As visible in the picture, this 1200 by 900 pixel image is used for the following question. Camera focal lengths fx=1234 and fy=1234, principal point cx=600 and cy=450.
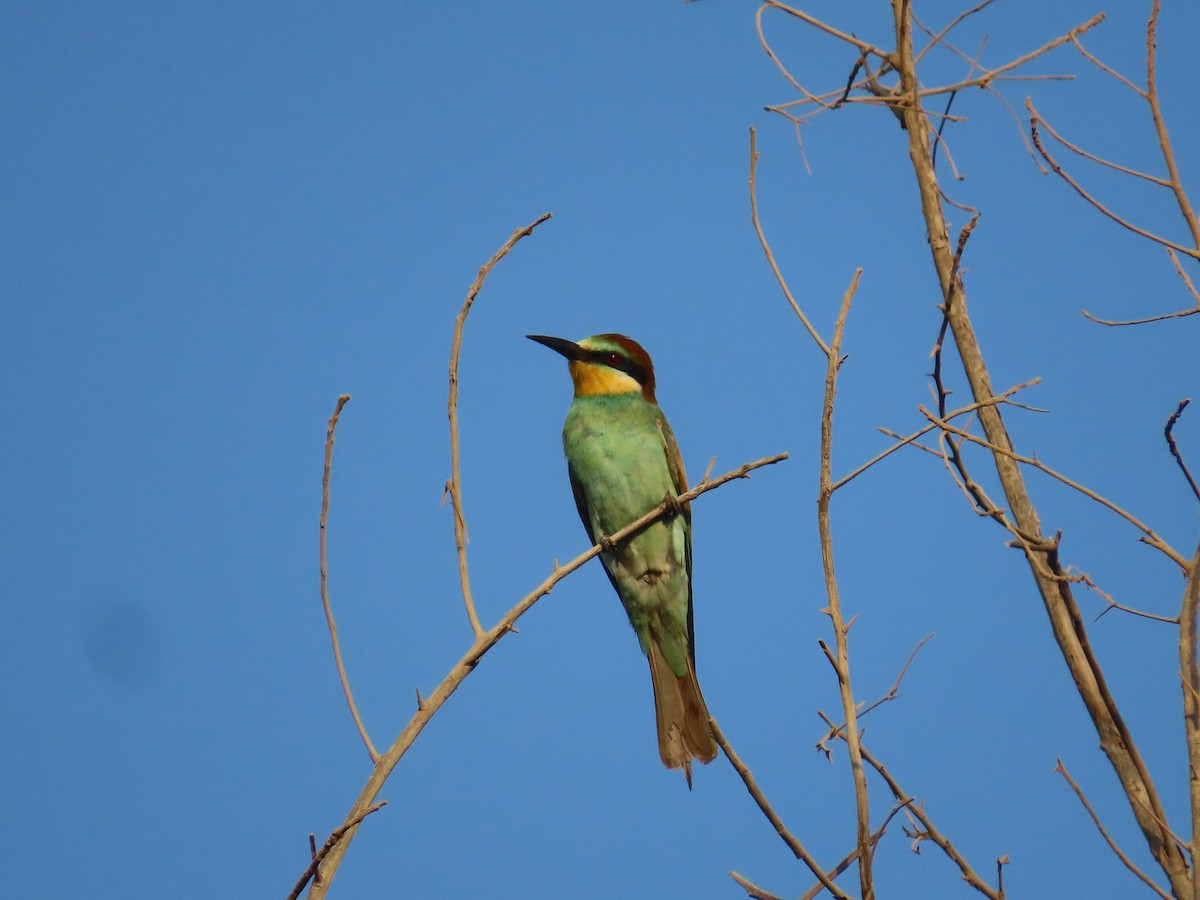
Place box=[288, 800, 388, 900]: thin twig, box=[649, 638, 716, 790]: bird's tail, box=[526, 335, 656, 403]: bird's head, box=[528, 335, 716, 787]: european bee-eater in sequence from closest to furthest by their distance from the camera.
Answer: box=[288, 800, 388, 900]: thin twig, box=[649, 638, 716, 790]: bird's tail, box=[528, 335, 716, 787]: european bee-eater, box=[526, 335, 656, 403]: bird's head

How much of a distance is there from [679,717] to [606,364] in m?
1.96

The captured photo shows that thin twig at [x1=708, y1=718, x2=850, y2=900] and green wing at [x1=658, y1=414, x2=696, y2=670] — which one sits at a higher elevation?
green wing at [x1=658, y1=414, x2=696, y2=670]

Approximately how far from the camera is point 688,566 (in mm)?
5699

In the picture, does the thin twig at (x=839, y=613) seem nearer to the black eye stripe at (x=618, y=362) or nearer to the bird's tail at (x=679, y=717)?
the bird's tail at (x=679, y=717)

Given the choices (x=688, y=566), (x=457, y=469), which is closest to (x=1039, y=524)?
(x=457, y=469)

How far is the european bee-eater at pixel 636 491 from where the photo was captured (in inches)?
216

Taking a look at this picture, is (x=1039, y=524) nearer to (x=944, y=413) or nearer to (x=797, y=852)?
(x=944, y=413)

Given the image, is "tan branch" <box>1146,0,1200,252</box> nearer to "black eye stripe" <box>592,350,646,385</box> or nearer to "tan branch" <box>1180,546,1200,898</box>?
"tan branch" <box>1180,546,1200,898</box>

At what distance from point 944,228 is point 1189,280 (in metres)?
0.78

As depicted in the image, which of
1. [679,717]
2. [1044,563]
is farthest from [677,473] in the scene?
[1044,563]

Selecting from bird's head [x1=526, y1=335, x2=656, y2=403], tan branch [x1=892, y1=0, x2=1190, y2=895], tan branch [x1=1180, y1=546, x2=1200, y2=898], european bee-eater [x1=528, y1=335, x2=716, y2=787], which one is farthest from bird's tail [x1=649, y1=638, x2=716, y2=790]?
tan branch [x1=1180, y1=546, x2=1200, y2=898]

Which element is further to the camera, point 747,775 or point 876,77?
point 876,77

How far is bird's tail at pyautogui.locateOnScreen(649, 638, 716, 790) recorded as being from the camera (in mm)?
4840

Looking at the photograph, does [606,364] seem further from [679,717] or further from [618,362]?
[679,717]
